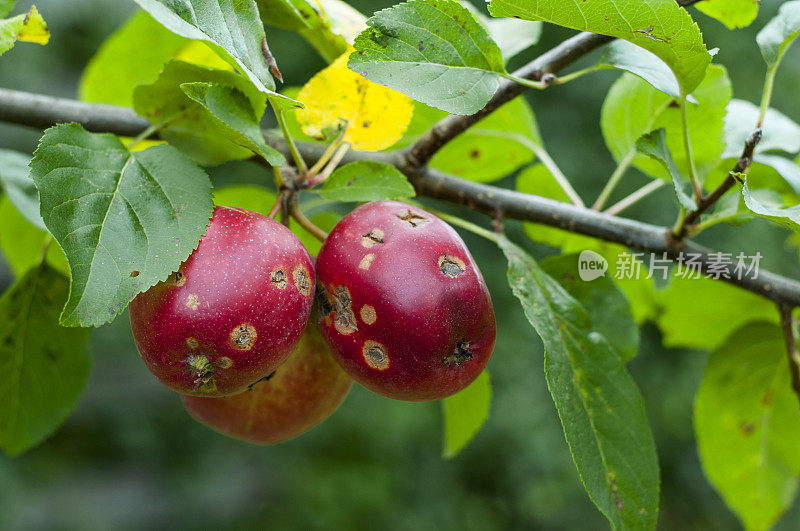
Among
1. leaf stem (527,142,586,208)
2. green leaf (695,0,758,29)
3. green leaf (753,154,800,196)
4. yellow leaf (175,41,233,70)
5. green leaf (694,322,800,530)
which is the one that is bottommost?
green leaf (694,322,800,530)

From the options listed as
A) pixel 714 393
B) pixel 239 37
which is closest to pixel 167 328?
pixel 239 37

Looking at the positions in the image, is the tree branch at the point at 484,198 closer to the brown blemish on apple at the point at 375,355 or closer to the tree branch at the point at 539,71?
the tree branch at the point at 539,71

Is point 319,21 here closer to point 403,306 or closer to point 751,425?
point 403,306

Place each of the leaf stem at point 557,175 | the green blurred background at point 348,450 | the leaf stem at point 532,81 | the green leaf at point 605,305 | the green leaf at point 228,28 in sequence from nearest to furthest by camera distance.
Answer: the green leaf at point 228,28 → the leaf stem at point 532,81 → the green leaf at point 605,305 → the leaf stem at point 557,175 → the green blurred background at point 348,450

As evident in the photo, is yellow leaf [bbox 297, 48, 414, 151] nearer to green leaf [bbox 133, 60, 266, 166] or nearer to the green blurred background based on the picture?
green leaf [bbox 133, 60, 266, 166]

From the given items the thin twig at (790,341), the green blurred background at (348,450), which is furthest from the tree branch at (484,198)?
the green blurred background at (348,450)

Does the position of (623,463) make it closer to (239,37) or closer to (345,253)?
(345,253)

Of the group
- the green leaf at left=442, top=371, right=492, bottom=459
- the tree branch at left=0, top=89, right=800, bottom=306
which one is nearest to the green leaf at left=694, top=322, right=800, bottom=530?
the tree branch at left=0, top=89, right=800, bottom=306

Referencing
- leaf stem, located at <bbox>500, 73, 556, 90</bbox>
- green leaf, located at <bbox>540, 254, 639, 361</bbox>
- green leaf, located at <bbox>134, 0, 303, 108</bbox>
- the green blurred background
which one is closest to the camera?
green leaf, located at <bbox>134, 0, 303, 108</bbox>
